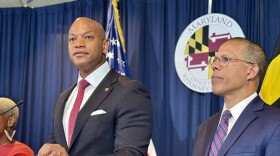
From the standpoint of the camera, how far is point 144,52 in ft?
16.8

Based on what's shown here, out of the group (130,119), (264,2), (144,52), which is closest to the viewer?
(130,119)

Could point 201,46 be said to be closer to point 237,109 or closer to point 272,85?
point 272,85

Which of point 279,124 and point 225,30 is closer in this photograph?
point 279,124

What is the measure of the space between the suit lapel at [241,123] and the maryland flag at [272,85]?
1.10 meters

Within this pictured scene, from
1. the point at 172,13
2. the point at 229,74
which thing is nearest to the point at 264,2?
the point at 172,13

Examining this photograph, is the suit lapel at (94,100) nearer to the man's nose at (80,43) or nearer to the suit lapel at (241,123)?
the man's nose at (80,43)

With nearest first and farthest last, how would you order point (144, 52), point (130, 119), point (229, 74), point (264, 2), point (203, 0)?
point (130, 119) < point (229, 74) < point (264, 2) < point (203, 0) < point (144, 52)

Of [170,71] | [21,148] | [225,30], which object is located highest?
[225,30]

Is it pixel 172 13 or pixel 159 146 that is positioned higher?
pixel 172 13

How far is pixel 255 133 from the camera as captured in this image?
2.11 metres

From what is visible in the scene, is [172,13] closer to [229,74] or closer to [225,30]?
[225,30]

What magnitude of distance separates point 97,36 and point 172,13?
3014 millimetres

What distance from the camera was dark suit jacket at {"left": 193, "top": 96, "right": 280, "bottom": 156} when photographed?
2.04 metres

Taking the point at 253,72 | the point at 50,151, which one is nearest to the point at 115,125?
the point at 50,151
